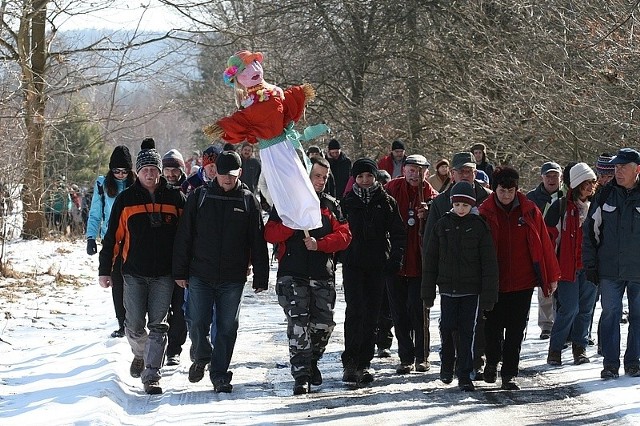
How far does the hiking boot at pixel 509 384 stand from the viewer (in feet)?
32.1

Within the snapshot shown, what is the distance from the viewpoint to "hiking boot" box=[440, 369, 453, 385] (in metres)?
9.91

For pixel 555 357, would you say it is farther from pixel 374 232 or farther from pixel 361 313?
pixel 374 232

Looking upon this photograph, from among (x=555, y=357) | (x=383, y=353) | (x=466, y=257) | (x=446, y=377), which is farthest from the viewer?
(x=383, y=353)

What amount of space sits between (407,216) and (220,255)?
2.40 metres

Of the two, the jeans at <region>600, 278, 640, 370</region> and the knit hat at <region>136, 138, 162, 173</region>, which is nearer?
the knit hat at <region>136, 138, 162, 173</region>

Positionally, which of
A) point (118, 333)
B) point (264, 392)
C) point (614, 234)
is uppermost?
point (614, 234)

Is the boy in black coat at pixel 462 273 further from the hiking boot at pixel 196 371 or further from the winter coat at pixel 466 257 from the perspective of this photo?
the hiking boot at pixel 196 371

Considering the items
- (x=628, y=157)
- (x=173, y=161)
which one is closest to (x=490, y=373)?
(x=628, y=157)

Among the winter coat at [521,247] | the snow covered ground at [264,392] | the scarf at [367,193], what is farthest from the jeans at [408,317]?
the winter coat at [521,247]

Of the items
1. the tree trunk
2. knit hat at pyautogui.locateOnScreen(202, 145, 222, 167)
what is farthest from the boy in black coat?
the tree trunk

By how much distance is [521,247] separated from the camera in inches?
394

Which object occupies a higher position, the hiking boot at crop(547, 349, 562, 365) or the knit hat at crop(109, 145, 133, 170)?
the knit hat at crop(109, 145, 133, 170)

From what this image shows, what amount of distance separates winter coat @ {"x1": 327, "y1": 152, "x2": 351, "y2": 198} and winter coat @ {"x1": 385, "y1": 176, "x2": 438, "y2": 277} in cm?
878

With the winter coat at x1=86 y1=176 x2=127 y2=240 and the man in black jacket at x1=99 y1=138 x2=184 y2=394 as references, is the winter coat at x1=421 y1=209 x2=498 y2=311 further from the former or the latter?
the winter coat at x1=86 y1=176 x2=127 y2=240
